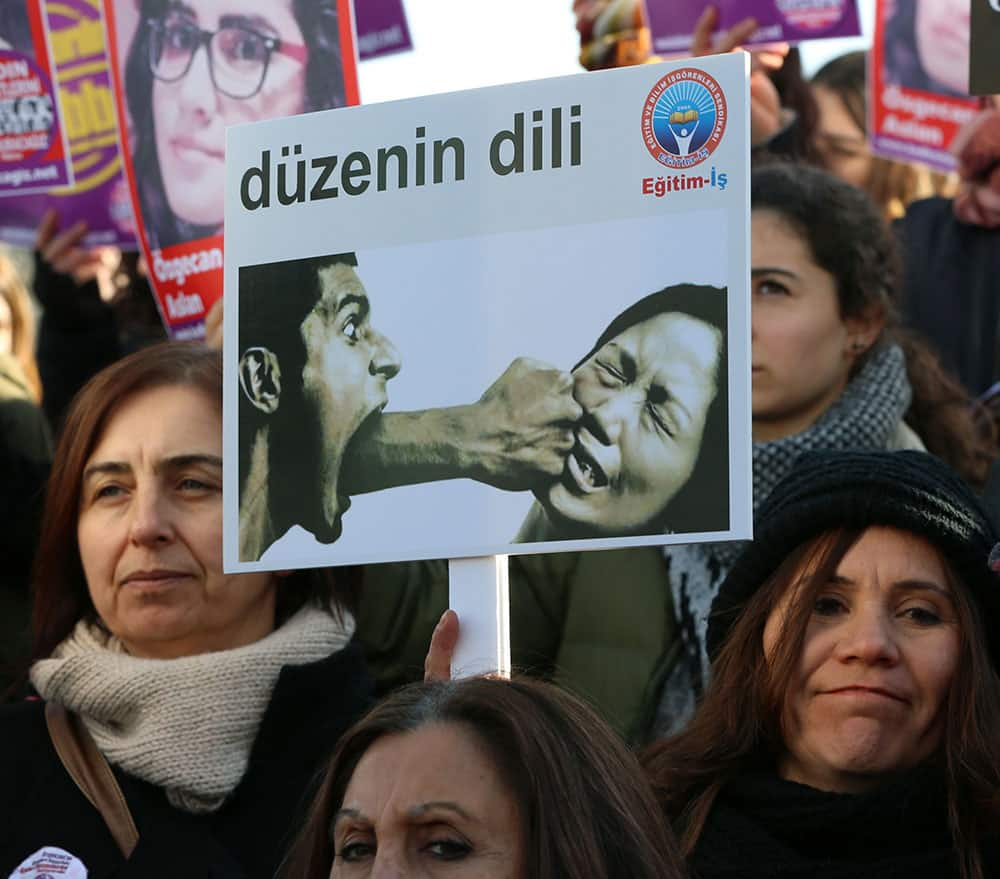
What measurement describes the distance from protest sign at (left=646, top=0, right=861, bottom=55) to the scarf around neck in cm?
111

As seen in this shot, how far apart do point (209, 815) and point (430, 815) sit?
1055 millimetres

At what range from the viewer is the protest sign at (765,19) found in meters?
5.16

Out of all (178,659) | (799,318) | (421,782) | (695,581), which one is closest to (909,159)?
(799,318)

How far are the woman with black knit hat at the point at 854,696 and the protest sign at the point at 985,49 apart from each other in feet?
2.13

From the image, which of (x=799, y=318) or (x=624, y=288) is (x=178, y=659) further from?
(x=799, y=318)

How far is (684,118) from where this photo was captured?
10.4 ft

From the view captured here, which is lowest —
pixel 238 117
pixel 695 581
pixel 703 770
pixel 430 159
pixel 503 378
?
pixel 703 770

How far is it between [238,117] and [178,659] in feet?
4.32

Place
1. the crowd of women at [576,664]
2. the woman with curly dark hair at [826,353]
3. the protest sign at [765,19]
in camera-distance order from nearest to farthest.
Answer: the crowd of women at [576,664] < the woman with curly dark hair at [826,353] < the protest sign at [765,19]

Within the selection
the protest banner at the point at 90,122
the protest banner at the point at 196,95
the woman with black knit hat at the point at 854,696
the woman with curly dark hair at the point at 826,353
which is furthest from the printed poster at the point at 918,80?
the woman with black knit hat at the point at 854,696

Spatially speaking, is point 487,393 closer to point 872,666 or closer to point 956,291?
point 872,666

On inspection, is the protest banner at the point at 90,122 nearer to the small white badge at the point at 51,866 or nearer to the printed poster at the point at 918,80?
the printed poster at the point at 918,80

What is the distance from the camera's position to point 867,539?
3443mm

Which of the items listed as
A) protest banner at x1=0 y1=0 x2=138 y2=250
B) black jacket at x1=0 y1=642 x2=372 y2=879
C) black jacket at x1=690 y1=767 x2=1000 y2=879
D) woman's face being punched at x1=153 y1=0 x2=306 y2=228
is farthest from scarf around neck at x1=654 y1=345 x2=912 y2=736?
protest banner at x1=0 y1=0 x2=138 y2=250
